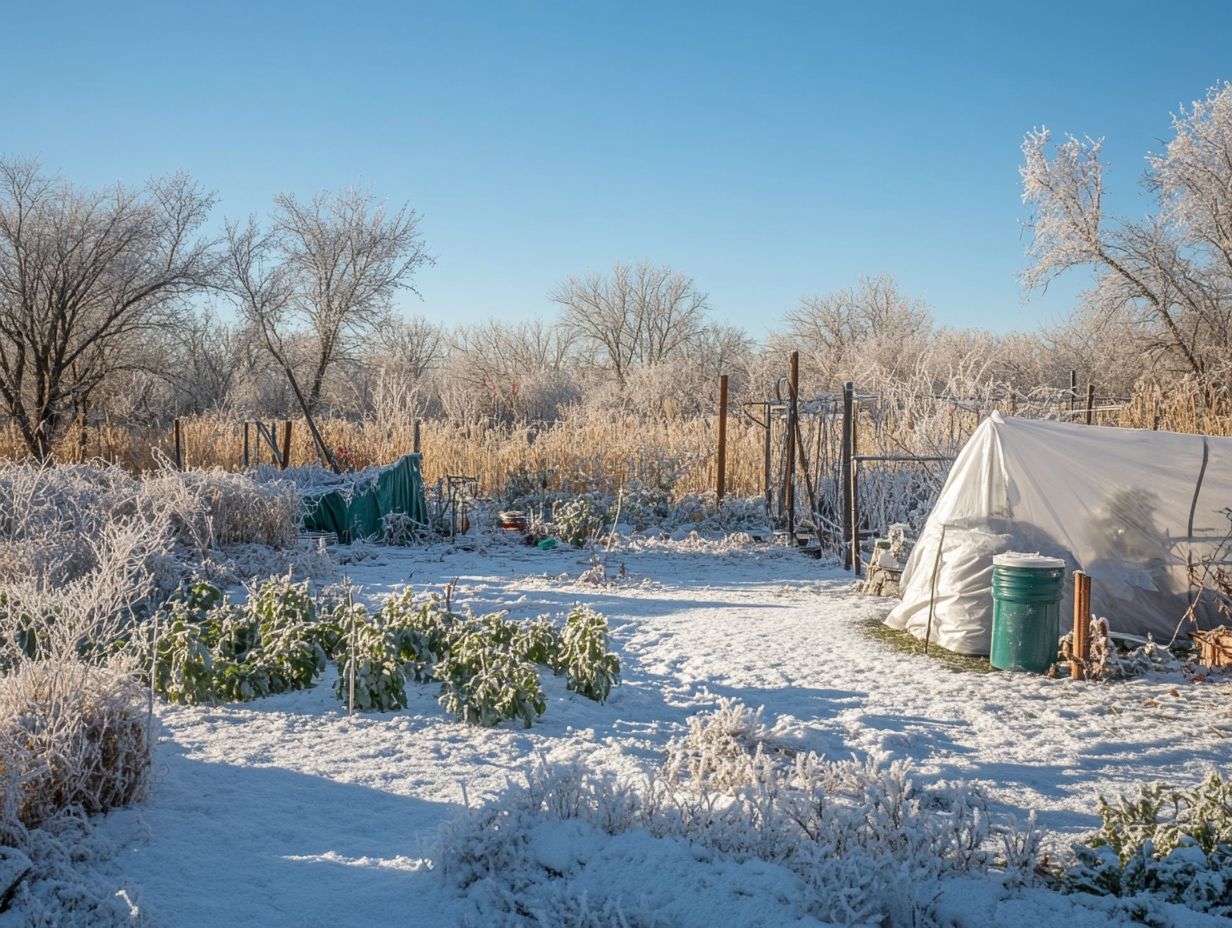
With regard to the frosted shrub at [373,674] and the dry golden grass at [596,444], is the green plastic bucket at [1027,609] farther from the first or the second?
the dry golden grass at [596,444]

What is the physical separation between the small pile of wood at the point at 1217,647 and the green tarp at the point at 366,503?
31.1ft

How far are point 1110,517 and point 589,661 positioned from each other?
4.14 m

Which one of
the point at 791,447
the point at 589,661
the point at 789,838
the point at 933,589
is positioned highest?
the point at 791,447

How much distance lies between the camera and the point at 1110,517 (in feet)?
23.1

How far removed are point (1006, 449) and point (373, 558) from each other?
7355 mm

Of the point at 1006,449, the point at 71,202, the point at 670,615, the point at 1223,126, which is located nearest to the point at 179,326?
the point at 71,202

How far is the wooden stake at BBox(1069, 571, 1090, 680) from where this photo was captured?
6.15m

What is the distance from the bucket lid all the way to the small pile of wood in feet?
3.48

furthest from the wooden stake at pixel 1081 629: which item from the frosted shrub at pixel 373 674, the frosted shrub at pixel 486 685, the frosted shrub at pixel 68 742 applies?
the frosted shrub at pixel 68 742

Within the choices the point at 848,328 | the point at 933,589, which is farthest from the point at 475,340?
the point at 933,589

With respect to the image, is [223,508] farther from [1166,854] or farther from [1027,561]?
[1166,854]

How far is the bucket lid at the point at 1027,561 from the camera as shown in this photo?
6.21 metres

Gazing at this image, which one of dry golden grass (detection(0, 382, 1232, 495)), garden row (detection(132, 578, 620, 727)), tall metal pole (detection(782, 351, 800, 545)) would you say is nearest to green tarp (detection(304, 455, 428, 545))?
dry golden grass (detection(0, 382, 1232, 495))

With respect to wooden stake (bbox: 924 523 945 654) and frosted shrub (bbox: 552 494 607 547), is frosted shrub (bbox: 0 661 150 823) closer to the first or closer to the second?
wooden stake (bbox: 924 523 945 654)
